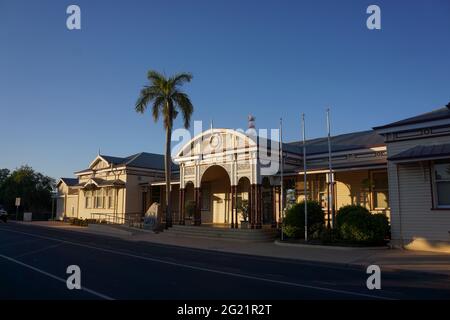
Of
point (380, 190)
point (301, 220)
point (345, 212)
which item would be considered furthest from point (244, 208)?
point (380, 190)

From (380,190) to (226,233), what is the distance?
8.95 meters

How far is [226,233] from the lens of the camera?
2325 centimetres

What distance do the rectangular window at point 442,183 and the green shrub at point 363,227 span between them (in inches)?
102

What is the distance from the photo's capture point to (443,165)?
16.7 meters

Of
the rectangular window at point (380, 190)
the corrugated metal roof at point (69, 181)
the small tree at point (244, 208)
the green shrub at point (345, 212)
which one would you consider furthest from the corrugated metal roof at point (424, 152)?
the corrugated metal roof at point (69, 181)

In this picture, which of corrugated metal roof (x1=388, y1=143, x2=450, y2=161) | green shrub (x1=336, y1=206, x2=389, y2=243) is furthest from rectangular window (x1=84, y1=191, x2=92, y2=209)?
corrugated metal roof (x1=388, y1=143, x2=450, y2=161)

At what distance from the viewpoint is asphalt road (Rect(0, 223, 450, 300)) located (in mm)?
8391

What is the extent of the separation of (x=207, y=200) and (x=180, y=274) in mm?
21275

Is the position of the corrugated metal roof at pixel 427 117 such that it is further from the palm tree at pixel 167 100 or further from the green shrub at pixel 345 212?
the palm tree at pixel 167 100

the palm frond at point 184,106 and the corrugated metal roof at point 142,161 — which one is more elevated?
the palm frond at point 184,106

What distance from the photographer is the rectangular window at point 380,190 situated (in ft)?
70.8

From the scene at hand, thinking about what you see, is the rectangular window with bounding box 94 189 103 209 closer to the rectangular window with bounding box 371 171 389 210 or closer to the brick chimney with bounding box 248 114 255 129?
the brick chimney with bounding box 248 114 255 129

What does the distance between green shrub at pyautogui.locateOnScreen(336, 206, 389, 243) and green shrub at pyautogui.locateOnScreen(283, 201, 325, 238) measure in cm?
208
